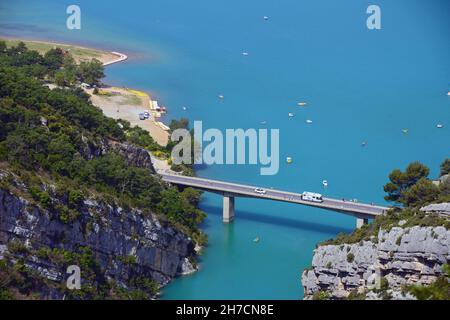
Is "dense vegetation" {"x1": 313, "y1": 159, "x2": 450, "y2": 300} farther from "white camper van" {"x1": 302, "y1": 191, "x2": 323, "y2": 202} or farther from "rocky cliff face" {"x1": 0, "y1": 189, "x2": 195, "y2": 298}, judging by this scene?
"rocky cliff face" {"x1": 0, "y1": 189, "x2": 195, "y2": 298}

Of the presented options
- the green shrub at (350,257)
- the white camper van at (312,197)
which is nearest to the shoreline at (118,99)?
the white camper van at (312,197)

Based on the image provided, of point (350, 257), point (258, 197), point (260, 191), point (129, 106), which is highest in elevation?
point (129, 106)

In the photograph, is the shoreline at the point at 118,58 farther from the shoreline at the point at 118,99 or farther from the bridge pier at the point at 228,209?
the bridge pier at the point at 228,209

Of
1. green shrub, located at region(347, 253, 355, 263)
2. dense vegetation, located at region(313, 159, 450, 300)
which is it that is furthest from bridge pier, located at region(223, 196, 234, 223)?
green shrub, located at region(347, 253, 355, 263)

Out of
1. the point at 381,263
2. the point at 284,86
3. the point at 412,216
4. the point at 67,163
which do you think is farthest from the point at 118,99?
the point at 381,263

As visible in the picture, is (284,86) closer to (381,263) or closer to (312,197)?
(312,197)
